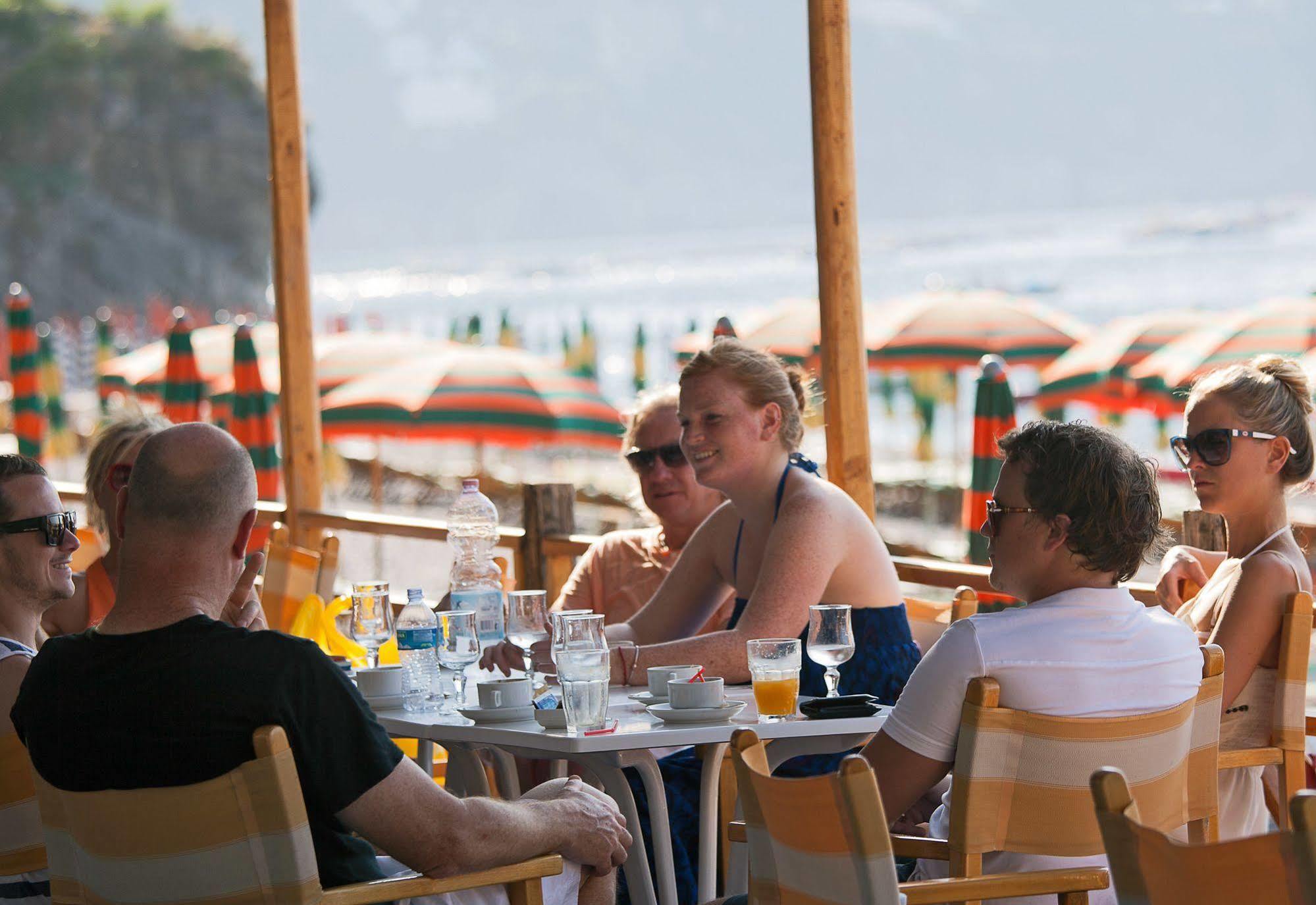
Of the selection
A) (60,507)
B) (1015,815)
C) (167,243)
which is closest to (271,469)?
(60,507)

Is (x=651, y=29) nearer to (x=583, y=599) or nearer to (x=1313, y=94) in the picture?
(x=1313, y=94)

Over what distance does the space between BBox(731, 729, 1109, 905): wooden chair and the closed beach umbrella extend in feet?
14.3

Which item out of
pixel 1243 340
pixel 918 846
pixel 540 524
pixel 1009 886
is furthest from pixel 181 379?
pixel 1243 340

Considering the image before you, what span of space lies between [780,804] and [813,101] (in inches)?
132

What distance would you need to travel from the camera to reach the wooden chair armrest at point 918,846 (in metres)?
2.07

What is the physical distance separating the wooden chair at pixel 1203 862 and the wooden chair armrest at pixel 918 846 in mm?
678

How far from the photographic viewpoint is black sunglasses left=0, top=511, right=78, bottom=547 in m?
2.62

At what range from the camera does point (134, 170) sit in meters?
35.0

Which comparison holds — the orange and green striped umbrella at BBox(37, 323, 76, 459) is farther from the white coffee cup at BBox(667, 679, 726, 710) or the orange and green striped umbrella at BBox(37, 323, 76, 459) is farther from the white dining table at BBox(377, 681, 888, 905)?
the white coffee cup at BBox(667, 679, 726, 710)

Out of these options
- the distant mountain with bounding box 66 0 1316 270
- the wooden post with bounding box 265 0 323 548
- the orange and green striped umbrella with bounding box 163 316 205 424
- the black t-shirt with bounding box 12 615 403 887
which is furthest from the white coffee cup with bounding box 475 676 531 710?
the distant mountain with bounding box 66 0 1316 270

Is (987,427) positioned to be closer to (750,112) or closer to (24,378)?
(24,378)

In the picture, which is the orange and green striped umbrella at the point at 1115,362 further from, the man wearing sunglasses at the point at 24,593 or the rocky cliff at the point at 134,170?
the rocky cliff at the point at 134,170

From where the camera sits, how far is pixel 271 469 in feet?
26.5

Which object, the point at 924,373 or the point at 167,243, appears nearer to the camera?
the point at 924,373
